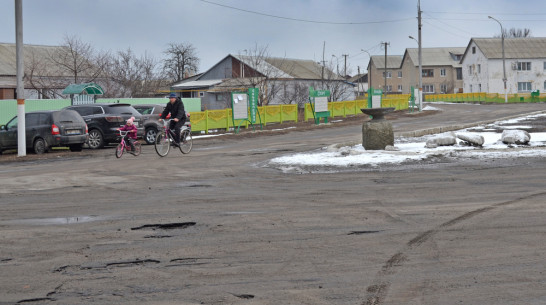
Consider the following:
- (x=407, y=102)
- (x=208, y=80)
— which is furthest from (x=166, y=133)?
(x=208, y=80)

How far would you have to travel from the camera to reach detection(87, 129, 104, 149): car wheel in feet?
83.8

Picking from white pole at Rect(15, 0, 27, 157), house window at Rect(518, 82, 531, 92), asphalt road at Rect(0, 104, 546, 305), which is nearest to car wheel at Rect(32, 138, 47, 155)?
white pole at Rect(15, 0, 27, 157)

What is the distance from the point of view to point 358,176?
1335cm

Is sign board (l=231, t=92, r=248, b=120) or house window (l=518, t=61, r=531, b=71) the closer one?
sign board (l=231, t=92, r=248, b=120)

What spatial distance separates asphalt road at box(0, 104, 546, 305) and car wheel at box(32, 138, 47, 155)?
32.9 feet

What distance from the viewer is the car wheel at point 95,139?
25547 millimetres

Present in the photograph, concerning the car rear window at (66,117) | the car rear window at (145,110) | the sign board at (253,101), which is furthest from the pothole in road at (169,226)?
the sign board at (253,101)

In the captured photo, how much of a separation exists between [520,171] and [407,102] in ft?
154

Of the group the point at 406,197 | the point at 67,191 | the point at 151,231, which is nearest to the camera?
the point at 151,231

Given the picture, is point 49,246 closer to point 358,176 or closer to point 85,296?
point 85,296

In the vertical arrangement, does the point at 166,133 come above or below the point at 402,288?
above

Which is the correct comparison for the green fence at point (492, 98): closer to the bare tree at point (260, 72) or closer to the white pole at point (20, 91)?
the bare tree at point (260, 72)

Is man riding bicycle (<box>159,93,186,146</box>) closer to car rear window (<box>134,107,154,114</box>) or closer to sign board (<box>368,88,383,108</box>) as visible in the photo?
car rear window (<box>134,107,154,114</box>)

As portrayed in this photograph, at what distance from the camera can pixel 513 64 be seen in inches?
3750
